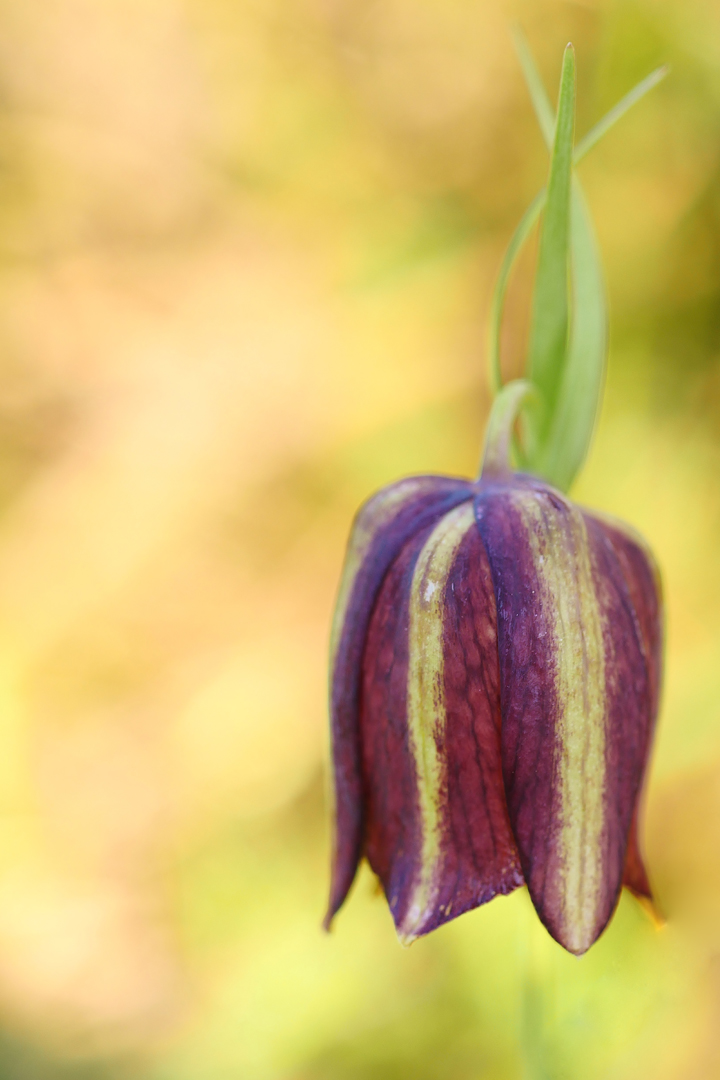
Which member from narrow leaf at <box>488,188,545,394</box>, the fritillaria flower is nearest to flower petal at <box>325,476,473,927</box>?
the fritillaria flower

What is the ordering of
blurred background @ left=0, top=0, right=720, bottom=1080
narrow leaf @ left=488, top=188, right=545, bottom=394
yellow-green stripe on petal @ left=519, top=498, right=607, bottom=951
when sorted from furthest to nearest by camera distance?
1. blurred background @ left=0, top=0, right=720, bottom=1080
2. narrow leaf @ left=488, top=188, right=545, bottom=394
3. yellow-green stripe on petal @ left=519, top=498, right=607, bottom=951

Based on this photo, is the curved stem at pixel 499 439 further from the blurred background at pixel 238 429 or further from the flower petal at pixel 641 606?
the blurred background at pixel 238 429

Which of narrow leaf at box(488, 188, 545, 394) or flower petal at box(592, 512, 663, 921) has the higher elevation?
narrow leaf at box(488, 188, 545, 394)

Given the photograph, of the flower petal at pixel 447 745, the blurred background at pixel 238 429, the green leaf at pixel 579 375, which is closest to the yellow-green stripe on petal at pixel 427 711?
the flower petal at pixel 447 745

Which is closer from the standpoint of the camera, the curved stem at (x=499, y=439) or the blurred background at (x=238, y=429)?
the curved stem at (x=499, y=439)

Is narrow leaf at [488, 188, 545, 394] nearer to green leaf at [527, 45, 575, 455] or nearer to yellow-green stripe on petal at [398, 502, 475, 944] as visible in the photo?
green leaf at [527, 45, 575, 455]

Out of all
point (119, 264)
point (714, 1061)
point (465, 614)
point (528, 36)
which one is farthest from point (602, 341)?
point (119, 264)
